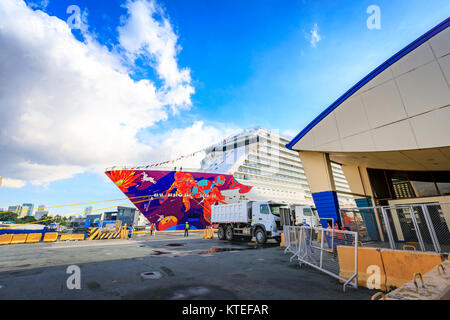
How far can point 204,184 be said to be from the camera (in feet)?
98.6

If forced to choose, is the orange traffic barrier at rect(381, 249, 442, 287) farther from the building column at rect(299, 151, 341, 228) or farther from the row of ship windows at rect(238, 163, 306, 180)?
the row of ship windows at rect(238, 163, 306, 180)

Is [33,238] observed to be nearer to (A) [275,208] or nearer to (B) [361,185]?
(A) [275,208]

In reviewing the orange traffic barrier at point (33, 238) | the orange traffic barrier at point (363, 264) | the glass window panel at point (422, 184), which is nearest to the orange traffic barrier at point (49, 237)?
the orange traffic barrier at point (33, 238)

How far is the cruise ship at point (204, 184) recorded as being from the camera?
1044 inches

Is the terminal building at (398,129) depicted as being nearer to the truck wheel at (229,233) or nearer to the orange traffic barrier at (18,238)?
the truck wheel at (229,233)

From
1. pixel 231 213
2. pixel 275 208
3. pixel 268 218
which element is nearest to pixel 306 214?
pixel 275 208

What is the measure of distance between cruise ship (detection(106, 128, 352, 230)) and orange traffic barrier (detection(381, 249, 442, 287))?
25.3 m

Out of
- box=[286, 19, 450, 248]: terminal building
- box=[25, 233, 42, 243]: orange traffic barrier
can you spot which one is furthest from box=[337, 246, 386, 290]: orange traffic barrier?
box=[25, 233, 42, 243]: orange traffic barrier

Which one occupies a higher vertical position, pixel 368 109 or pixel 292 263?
pixel 368 109

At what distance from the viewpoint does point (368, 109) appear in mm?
9742

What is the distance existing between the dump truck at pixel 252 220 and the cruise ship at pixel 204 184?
1230cm
